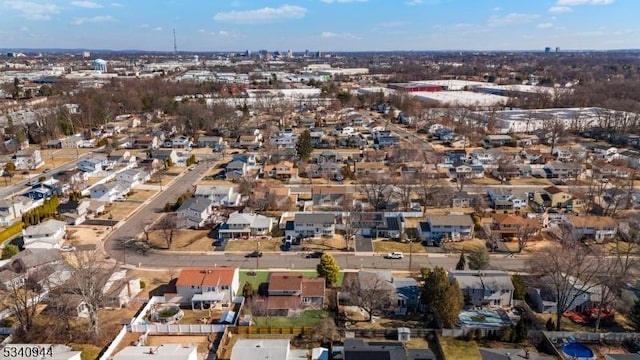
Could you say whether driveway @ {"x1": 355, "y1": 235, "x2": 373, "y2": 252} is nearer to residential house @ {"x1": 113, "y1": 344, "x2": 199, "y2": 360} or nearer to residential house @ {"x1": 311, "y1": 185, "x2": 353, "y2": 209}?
residential house @ {"x1": 311, "y1": 185, "x2": 353, "y2": 209}

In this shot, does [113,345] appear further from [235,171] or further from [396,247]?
[235,171]

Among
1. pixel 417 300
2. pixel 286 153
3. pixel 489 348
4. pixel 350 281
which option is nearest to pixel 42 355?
pixel 350 281

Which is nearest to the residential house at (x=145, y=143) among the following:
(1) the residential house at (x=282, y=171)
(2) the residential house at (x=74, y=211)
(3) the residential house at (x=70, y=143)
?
(3) the residential house at (x=70, y=143)

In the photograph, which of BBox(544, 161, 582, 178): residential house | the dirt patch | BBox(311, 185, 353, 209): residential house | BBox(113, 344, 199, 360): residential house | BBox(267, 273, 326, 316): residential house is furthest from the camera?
BBox(544, 161, 582, 178): residential house

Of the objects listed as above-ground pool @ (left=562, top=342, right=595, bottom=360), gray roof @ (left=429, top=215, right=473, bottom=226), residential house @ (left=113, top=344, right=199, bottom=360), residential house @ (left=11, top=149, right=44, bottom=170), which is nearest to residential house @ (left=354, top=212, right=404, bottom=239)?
gray roof @ (left=429, top=215, right=473, bottom=226)

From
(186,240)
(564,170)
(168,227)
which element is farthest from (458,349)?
(564,170)

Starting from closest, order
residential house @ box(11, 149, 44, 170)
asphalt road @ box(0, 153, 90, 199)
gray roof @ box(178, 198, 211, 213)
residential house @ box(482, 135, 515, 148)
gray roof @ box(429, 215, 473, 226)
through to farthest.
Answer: gray roof @ box(429, 215, 473, 226)
gray roof @ box(178, 198, 211, 213)
asphalt road @ box(0, 153, 90, 199)
residential house @ box(11, 149, 44, 170)
residential house @ box(482, 135, 515, 148)

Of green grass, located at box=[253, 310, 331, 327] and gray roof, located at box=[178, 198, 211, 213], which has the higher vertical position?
gray roof, located at box=[178, 198, 211, 213]
